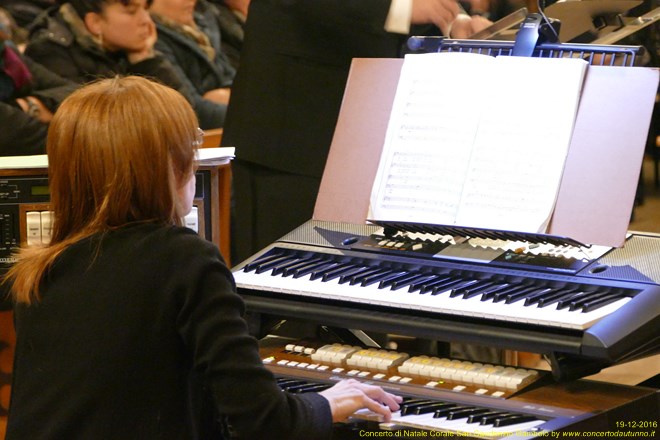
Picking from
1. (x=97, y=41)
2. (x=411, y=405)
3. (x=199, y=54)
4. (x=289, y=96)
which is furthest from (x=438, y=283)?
(x=199, y=54)

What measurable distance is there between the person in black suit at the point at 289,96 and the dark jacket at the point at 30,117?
0.82m

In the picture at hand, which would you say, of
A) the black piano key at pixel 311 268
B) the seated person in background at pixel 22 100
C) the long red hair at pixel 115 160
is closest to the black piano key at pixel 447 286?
the black piano key at pixel 311 268

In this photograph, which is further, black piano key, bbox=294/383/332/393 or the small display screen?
the small display screen

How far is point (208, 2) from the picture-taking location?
18.9 ft

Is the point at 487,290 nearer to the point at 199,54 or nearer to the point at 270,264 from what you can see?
the point at 270,264

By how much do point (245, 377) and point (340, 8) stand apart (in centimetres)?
206

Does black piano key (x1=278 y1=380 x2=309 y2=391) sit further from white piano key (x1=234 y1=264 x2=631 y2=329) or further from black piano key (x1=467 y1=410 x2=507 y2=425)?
black piano key (x1=467 y1=410 x2=507 y2=425)

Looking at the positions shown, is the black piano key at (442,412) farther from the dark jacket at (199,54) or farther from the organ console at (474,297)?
the dark jacket at (199,54)

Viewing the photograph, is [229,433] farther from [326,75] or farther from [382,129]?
[326,75]

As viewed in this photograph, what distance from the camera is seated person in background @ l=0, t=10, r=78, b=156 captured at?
4.15 metres

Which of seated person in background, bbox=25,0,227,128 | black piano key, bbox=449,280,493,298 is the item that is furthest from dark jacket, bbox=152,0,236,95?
black piano key, bbox=449,280,493,298

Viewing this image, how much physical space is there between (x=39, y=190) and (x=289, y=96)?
101 centimetres

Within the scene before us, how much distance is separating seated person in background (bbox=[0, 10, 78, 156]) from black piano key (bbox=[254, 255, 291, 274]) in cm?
179

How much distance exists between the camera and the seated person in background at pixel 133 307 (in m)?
1.85
